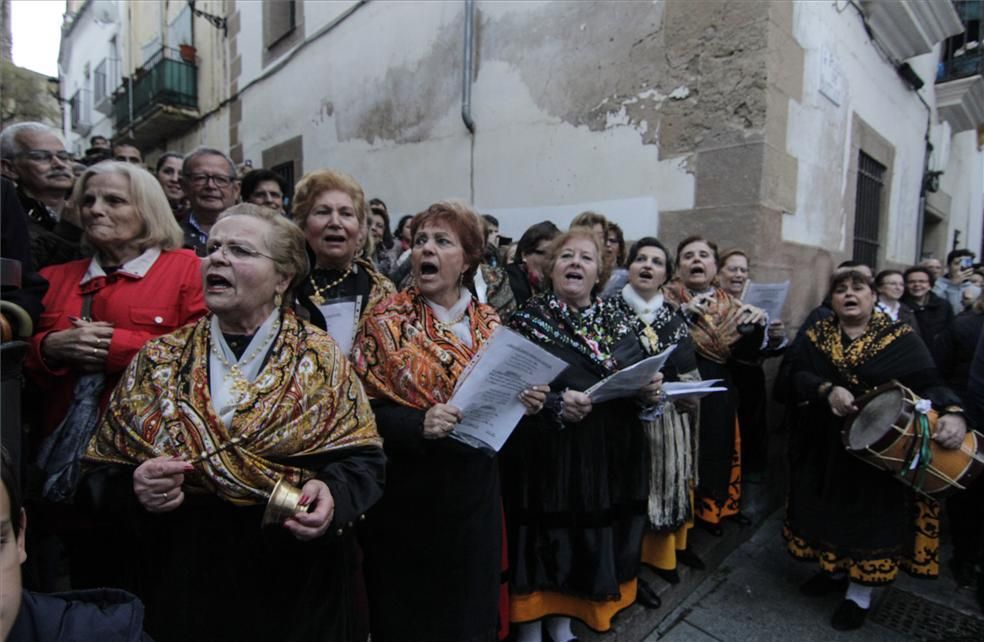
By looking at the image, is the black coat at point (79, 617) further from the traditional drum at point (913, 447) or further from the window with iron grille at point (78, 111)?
the window with iron grille at point (78, 111)

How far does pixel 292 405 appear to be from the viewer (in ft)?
5.03

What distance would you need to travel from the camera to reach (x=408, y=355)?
1.95 metres

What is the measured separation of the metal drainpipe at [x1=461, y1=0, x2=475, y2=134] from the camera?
5.80 m

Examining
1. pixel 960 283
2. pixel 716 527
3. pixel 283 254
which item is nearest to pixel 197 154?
pixel 283 254

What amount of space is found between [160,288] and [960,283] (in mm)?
8036

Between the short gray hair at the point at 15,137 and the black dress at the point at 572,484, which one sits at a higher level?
the short gray hair at the point at 15,137

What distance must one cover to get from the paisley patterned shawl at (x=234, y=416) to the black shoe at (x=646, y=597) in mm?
2019

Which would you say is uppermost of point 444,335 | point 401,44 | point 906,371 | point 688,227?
point 401,44

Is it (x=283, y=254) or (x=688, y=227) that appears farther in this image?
(x=688, y=227)

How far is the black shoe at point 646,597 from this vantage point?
293 cm

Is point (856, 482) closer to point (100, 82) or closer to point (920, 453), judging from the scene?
point (920, 453)

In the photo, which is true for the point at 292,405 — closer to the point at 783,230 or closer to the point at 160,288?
the point at 160,288

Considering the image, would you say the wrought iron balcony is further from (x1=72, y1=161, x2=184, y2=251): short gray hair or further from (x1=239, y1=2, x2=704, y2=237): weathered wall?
(x1=72, y1=161, x2=184, y2=251): short gray hair

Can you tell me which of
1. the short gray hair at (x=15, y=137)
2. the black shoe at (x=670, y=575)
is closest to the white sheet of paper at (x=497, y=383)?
the black shoe at (x=670, y=575)
